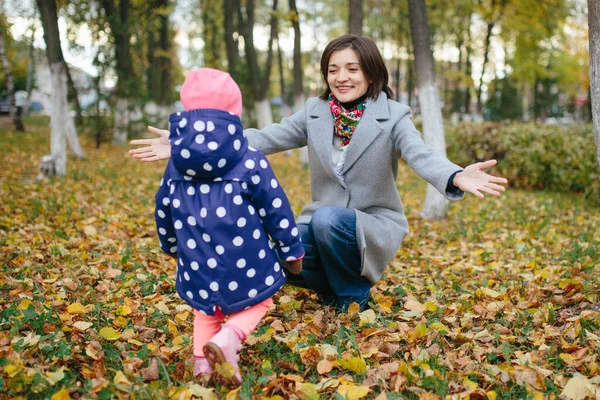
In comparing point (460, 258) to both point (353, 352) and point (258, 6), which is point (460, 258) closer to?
point (353, 352)

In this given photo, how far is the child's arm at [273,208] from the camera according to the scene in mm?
2176

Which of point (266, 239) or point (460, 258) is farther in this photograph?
point (460, 258)

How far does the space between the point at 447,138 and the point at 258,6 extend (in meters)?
16.1

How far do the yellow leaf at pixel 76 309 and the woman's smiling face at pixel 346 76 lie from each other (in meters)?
2.03

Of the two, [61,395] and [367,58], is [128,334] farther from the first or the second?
[367,58]

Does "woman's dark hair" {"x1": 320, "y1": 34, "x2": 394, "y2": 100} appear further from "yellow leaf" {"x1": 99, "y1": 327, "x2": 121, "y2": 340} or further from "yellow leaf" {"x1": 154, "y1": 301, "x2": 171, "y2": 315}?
"yellow leaf" {"x1": 99, "y1": 327, "x2": 121, "y2": 340}

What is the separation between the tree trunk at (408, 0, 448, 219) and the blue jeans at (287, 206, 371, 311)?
3.52m

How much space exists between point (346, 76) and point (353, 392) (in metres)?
1.79

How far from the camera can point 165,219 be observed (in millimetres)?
2338

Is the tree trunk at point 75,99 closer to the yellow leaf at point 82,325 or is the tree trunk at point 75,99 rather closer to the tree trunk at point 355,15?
the tree trunk at point 355,15

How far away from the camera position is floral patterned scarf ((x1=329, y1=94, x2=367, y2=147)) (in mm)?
3129

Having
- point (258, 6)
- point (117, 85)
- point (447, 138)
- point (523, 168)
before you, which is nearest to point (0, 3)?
point (117, 85)

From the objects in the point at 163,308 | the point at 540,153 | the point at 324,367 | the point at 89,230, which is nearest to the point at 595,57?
the point at 324,367

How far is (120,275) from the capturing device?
383 cm
